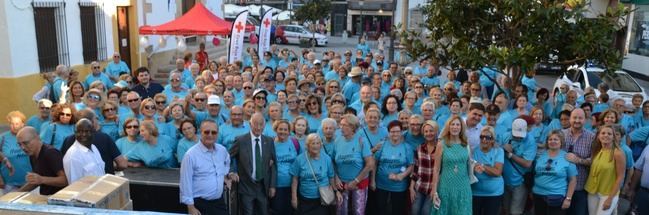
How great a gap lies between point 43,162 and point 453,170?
146 inches

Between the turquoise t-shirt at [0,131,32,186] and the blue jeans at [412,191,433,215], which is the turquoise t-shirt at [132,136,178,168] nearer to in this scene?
the turquoise t-shirt at [0,131,32,186]

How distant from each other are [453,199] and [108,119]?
4.20 metres

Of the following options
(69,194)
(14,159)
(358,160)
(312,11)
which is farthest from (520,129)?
(312,11)

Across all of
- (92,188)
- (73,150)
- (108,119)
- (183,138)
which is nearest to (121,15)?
(108,119)

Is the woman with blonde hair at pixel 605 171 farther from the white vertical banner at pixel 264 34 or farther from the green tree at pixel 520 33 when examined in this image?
the white vertical banner at pixel 264 34

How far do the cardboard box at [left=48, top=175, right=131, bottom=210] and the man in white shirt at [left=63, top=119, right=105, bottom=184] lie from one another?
97 cm

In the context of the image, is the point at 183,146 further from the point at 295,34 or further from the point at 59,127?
the point at 295,34

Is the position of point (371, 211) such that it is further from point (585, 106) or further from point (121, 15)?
point (121, 15)

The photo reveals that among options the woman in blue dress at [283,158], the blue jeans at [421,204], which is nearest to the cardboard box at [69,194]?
the woman in blue dress at [283,158]

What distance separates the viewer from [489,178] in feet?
18.8

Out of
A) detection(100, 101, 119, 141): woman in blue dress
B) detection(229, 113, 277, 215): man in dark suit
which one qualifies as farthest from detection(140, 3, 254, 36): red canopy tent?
detection(229, 113, 277, 215): man in dark suit

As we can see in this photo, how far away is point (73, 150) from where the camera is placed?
473 centimetres

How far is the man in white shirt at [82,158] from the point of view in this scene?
4668 millimetres

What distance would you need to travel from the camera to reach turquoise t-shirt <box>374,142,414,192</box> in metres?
5.93
